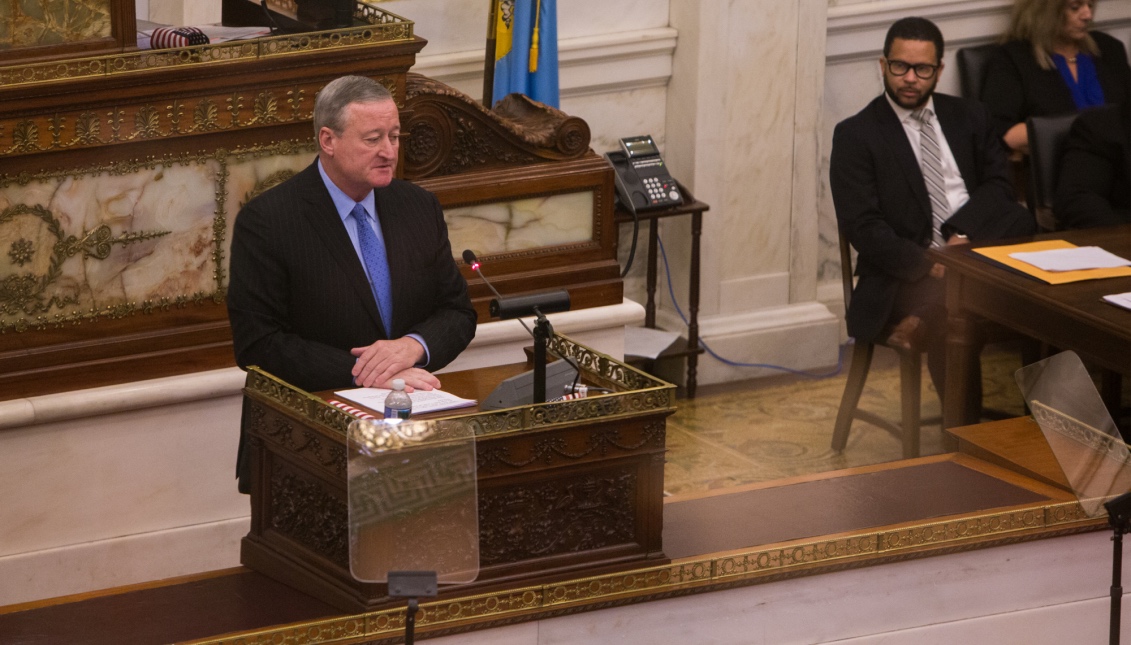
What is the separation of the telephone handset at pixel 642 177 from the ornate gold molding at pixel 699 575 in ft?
9.77

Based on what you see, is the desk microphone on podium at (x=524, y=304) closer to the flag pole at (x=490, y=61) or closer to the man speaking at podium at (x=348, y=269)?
the man speaking at podium at (x=348, y=269)

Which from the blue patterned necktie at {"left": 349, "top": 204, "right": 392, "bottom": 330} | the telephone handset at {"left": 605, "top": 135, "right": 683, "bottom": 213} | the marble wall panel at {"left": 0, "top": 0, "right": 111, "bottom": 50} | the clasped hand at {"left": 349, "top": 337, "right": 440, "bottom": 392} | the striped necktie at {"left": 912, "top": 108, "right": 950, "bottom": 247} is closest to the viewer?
the clasped hand at {"left": 349, "top": 337, "right": 440, "bottom": 392}

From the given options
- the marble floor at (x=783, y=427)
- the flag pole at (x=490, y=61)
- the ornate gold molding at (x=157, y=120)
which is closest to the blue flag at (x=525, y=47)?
the flag pole at (x=490, y=61)

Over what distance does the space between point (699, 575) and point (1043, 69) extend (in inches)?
186

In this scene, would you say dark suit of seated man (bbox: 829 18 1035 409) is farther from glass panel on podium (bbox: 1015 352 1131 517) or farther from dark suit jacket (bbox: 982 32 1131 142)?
glass panel on podium (bbox: 1015 352 1131 517)

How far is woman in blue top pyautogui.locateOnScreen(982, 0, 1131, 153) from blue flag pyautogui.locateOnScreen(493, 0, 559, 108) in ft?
7.58

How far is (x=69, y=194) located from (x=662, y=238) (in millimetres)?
3104

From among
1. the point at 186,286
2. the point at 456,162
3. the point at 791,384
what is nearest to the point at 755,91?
the point at 791,384

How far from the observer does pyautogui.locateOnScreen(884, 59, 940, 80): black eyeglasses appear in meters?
6.10

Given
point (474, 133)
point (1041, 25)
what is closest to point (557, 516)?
point (474, 133)

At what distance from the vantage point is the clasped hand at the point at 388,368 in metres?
3.75

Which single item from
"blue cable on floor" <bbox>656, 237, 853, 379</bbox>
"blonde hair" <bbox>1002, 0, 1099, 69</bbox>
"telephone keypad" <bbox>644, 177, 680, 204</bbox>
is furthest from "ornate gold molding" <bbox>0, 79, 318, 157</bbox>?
"blonde hair" <bbox>1002, 0, 1099, 69</bbox>

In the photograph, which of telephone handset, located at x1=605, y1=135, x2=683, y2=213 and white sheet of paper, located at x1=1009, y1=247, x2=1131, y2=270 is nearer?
white sheet of paper, located at x1=1009, y1=247, x2=1131, y2=270

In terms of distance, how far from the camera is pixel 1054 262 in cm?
569
